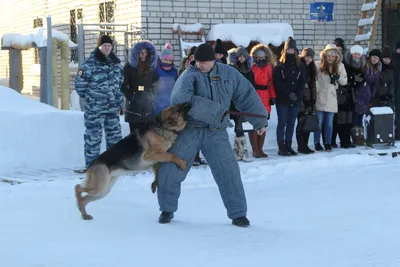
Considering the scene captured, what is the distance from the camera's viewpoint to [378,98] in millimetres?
11539

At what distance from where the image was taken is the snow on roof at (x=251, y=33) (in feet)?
46.9

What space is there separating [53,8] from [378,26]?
8713mm

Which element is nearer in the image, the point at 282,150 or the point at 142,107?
the point at 142,107

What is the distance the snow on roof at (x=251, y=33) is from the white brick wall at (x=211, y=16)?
463mm

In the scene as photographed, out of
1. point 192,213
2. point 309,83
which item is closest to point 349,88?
point 309,83

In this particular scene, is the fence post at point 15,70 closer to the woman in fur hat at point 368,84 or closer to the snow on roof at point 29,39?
the snow on roof at point 29,39

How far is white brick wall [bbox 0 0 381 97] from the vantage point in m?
14.1

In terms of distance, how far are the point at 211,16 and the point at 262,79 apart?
5.04m

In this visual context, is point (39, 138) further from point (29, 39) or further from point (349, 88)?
point (349, 88)

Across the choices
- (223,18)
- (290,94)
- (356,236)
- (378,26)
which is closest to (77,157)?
(290,94)

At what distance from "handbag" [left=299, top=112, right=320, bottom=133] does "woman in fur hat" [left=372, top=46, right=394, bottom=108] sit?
162cm

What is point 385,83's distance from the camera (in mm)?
11391

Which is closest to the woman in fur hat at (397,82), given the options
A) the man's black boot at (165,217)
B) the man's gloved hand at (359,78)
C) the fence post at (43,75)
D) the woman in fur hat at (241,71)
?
the man's gloved hand at (359,78)

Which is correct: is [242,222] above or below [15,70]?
below
